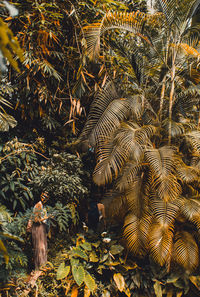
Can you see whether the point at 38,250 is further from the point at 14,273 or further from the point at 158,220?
the point at 158,220

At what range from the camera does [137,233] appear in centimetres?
314

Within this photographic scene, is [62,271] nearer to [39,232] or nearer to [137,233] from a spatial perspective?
[39,232]

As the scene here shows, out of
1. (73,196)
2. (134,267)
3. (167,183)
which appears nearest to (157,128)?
(167,183)

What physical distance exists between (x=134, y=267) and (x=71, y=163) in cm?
188

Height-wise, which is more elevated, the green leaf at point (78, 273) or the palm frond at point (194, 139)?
the palm frond at point (194, 139)

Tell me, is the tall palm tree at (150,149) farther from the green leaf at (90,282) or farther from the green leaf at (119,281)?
the green leaf at (90,282)

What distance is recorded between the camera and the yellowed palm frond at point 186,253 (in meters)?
3.07

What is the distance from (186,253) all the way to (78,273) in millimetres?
1501

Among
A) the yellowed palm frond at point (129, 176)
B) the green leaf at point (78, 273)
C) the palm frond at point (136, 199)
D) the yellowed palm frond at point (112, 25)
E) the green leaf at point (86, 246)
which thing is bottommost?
the green leaf at point (86, 246)

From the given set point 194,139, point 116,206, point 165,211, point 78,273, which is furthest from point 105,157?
point 78,273

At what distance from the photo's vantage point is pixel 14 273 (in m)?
2.81

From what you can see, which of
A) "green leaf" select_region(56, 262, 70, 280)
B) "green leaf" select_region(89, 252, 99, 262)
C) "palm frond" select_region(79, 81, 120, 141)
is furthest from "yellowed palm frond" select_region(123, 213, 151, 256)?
"palm frond" select_region(79, 81, 120, 141)

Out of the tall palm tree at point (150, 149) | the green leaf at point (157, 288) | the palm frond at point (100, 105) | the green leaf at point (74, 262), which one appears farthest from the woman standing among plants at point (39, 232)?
the green leaf at point (157, 288)

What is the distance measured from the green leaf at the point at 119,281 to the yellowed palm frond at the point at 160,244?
2.00 ft
